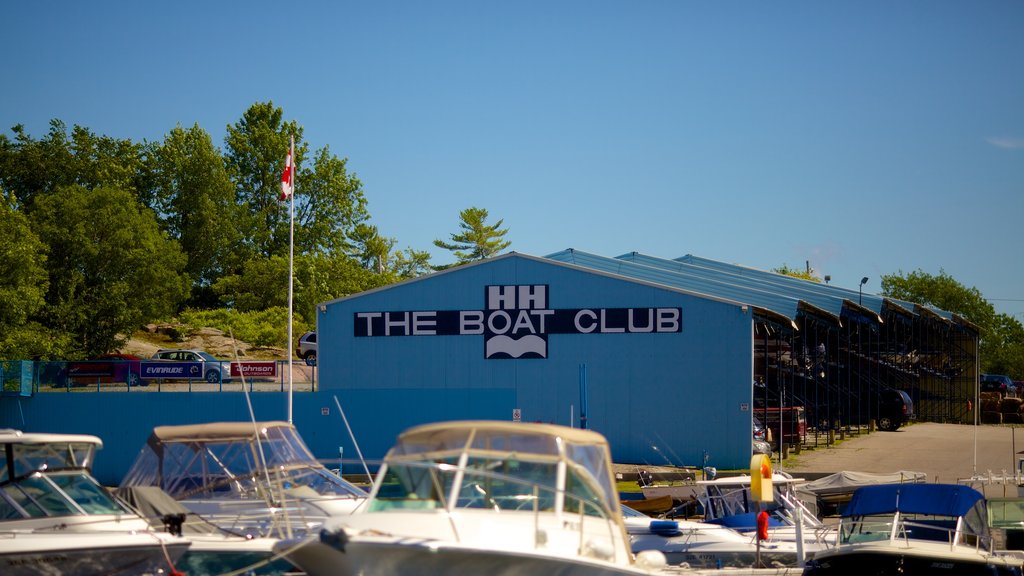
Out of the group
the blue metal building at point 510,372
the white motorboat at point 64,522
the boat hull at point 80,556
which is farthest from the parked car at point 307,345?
the boat hull at point 80,556

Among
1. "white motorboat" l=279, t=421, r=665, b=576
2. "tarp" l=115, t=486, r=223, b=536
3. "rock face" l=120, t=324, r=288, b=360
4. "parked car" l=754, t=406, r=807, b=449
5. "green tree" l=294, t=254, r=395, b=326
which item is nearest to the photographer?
"white motorboat" l=279, t=421, r=665, b=576

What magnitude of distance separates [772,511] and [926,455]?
70.4 feet

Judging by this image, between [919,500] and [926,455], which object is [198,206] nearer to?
[926,455]

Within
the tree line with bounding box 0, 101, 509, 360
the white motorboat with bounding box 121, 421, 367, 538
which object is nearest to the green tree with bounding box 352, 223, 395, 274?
the tree line with bounding box 0, 101, 509, 360

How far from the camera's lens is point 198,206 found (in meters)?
72.1

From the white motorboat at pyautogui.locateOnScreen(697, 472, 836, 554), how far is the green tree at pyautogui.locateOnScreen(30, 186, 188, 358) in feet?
138

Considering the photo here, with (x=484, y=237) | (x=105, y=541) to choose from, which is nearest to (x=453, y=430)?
(x=105, y=541)

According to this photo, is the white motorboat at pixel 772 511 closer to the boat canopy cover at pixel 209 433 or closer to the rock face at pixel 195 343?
the boat canopy cover at pixel 209 433

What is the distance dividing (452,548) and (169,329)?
58456 mm

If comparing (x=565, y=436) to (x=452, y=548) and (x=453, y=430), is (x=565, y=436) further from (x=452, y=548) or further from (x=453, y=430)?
(x=452, y=548)

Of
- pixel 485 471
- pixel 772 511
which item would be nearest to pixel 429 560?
pixel 485 471

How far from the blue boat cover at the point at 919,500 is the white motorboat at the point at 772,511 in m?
1.12

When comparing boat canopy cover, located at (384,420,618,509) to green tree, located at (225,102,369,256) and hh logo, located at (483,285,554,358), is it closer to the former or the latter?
hh logo, located at (483,285,554,358)

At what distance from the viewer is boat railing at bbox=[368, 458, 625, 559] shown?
38.0ft
